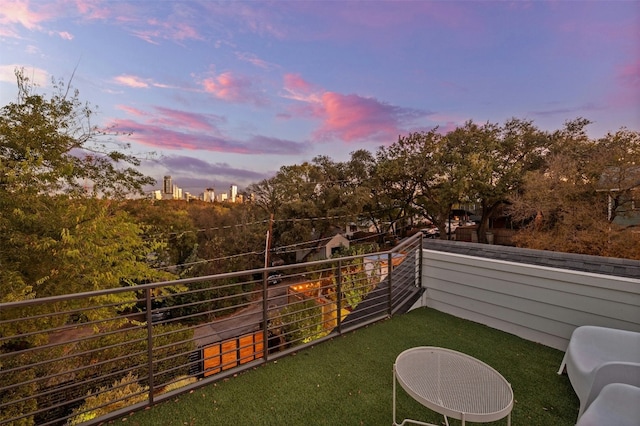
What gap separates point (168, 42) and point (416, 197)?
667 inches

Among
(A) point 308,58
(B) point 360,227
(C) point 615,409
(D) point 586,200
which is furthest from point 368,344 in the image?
(B) point 360,227

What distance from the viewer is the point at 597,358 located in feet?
6.47

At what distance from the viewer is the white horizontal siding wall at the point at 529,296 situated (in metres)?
2.53

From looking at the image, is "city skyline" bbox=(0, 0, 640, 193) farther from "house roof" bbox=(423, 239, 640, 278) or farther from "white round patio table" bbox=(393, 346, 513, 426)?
"white round patio table" bbox=(393, 346, 513, 426)

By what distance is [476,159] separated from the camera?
15258 millimetres

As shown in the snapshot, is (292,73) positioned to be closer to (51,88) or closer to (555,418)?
(51,88)

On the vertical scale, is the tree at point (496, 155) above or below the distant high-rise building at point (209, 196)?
above

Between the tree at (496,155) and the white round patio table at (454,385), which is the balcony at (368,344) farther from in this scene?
the tree at (496,155)

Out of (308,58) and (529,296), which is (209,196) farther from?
(529,296)

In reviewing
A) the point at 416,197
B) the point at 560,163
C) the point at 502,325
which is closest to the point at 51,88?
the point at 502,325

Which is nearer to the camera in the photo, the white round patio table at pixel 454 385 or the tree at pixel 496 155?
the white round patio table at pixel 454 385

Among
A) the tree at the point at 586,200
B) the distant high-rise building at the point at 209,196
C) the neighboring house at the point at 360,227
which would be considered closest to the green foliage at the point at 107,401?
the tree at the point at 586,200

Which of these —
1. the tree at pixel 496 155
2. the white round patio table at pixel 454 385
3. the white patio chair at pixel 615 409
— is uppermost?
the tree at pixel 496 155

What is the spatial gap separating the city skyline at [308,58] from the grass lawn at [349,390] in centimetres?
215
